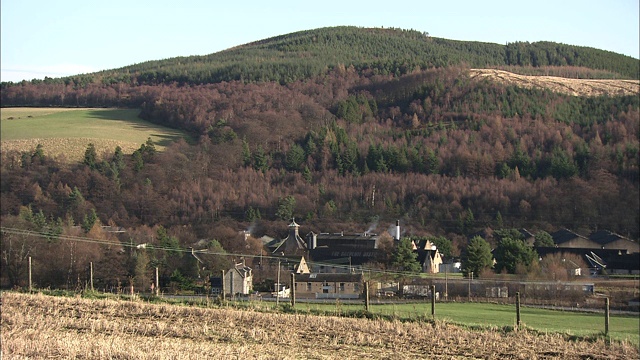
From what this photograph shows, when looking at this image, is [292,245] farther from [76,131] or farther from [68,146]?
[76,131]

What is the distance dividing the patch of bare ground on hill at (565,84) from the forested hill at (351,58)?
7337 mm

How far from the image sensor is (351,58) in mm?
104688

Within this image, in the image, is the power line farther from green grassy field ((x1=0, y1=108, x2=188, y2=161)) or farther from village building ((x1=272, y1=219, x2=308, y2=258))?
green grassy field ((x1=0, y1=108, x2=188, y2=161))

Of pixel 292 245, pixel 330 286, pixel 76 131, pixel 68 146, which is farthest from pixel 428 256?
pixel 76 131

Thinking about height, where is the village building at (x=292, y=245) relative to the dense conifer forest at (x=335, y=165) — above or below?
below

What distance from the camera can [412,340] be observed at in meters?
17.0

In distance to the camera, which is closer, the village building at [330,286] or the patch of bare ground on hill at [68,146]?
the village building at [330,286]

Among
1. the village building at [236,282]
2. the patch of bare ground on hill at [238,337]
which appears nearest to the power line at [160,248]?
the village building at [236,282]

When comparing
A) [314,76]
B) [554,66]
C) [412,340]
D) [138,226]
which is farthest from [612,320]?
[554,66]

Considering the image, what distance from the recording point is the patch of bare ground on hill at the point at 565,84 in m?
77.3

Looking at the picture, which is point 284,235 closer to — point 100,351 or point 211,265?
point 211,265

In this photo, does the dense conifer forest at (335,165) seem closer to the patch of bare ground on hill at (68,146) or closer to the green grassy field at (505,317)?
the patch of bare ground on hill at (68,146)

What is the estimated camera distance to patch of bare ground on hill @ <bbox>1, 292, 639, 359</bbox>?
14.0 m

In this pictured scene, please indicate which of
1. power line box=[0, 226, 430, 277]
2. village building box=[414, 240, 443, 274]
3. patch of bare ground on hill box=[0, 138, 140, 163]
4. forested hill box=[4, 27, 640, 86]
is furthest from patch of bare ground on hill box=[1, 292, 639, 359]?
forested hill box=[4, 27, 640, 86]
